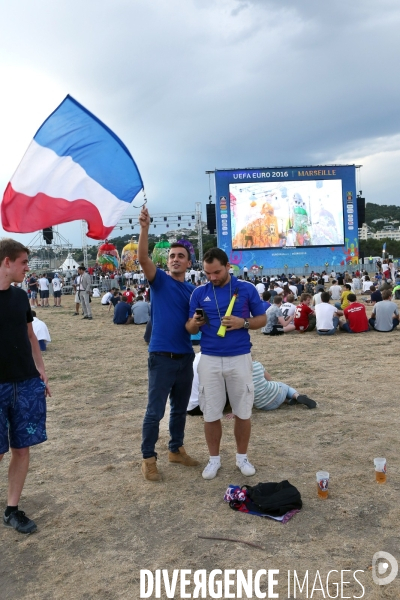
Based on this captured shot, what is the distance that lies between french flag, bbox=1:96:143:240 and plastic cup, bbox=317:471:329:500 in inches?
93.5

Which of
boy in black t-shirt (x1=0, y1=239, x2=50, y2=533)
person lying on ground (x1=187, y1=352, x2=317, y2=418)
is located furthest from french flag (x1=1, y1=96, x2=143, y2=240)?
person lying on ground (x1=187, y1=352, x2=317, y2=418)

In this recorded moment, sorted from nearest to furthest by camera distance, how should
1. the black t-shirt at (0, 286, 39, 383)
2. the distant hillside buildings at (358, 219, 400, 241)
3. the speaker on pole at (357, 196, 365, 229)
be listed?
1. the black t-shirt at (0, 286, 39, 383)
2. the speaker on pole at (357, 196, 365, 229)
3. the distant hillside buildings at (358, 219, 400, 241)

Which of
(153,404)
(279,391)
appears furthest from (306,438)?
(153,404)

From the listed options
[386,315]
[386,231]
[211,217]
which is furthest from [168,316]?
[386,231]

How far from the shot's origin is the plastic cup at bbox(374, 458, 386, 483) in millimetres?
3281

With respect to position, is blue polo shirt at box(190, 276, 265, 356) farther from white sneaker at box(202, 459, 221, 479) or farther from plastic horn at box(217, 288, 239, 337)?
white sneaker at box(202, 459, 221, 479)

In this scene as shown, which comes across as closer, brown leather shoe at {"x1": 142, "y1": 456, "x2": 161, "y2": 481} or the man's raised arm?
the man's raised arm

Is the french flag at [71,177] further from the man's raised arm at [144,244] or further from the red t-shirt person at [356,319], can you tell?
the red t-shirt person at [356,319]

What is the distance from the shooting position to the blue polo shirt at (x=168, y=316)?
3529mm

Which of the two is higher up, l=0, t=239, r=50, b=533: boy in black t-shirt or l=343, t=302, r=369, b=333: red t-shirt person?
l=0, t=239, r=50, b=533: boy in black t-shirt

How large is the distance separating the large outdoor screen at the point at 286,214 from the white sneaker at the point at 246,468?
2790cm

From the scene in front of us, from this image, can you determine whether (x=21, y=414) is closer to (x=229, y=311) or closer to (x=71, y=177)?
(x=229, y=311)

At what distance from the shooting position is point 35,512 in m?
3.17

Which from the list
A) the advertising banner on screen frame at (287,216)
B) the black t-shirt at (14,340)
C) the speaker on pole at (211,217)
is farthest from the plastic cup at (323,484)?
the speaker on pole at (211,217)
